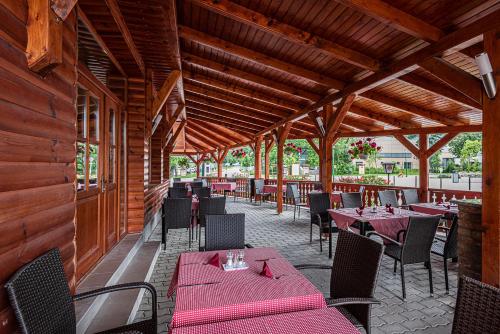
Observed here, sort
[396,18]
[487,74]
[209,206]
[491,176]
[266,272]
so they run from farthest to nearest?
1. [209,206]
2. [396,18]
3. [491,176]
4. [487,74]
5. [266,272]

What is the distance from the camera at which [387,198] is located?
221 inches

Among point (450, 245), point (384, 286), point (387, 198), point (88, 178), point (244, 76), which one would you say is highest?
point (244, 76)

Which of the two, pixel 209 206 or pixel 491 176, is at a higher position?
pixel 491 176

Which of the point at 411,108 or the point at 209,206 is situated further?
the point at 411,108

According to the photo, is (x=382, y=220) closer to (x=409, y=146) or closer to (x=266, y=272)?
(x=266, y=272)

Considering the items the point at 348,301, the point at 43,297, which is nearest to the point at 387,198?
the point at 348,301

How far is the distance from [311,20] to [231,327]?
345 cm

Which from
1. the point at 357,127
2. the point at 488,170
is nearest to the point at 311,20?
the point at 488,170

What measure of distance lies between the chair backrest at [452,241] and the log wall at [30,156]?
148 inches

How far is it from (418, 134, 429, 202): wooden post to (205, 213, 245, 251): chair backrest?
609 cm

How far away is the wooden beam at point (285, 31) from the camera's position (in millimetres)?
3332

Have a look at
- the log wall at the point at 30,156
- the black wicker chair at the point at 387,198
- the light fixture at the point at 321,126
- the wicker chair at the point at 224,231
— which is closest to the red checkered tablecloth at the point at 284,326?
the log wall at the point at 30,156

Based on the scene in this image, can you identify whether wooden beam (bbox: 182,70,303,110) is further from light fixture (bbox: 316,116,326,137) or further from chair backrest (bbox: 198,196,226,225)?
chair backrest (bbox: 198,196,226,225)

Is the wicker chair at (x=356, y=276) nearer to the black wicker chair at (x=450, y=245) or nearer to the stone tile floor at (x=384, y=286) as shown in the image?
the stone tile floor at (x=384, y=286)
